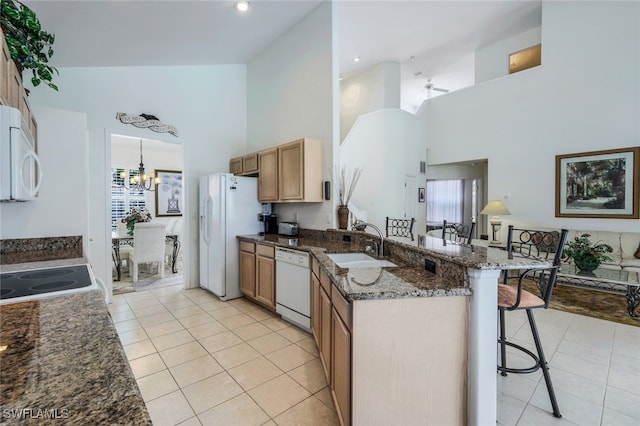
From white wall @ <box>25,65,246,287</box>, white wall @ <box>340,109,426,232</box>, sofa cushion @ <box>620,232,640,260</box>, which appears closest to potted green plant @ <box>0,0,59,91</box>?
white wall @ <box>25,65,246,287</box>

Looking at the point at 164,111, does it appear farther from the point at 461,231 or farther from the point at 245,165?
the point at 461,231

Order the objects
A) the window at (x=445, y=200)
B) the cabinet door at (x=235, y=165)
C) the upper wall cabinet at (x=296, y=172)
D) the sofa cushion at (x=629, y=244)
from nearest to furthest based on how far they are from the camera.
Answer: the upper wall cabinet at (x=296, y=172), the sofa cushion at (x=629, y=244), the cabinet door at (x=235, y=165), the window at (x=445, y=200)

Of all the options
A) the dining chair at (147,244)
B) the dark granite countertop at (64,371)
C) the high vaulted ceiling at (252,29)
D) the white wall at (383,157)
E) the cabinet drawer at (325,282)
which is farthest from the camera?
the white wall at (383,157)

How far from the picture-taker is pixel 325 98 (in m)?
3.60

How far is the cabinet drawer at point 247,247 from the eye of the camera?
3754 mm

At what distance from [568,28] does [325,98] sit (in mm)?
4616

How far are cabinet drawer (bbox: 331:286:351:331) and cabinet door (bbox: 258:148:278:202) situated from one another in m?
2.31

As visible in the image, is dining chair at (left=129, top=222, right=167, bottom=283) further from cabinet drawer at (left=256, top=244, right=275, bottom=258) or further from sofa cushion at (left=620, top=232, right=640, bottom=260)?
sofa cushion at (left=620, top=232, right=640, bottom=260)

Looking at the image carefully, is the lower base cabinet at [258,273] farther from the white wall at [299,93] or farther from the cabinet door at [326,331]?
the cabinet door at [326,331]

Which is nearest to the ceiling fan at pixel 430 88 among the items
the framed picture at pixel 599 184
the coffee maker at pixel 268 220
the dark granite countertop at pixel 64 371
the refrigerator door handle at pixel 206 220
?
the framed picture at pixel 599 184

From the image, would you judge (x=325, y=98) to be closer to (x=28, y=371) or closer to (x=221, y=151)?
(x=221, y=151)


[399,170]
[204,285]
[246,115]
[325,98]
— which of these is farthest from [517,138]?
[204,285]

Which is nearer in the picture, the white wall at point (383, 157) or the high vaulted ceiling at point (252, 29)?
the high vaulted ceiling at point (252, 29)

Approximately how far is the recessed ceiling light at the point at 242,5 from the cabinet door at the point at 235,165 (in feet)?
6.56
